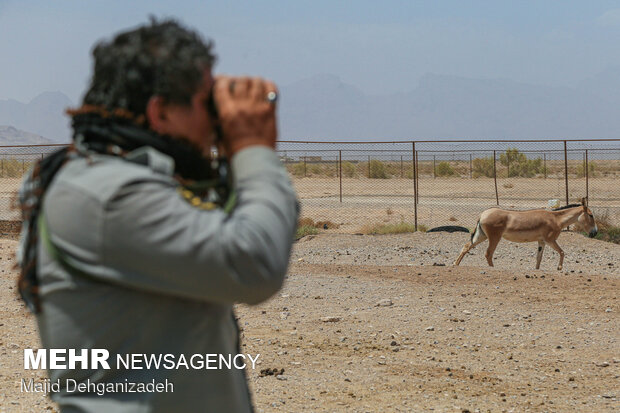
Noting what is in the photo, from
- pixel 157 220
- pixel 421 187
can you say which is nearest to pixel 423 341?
pixel 157 220

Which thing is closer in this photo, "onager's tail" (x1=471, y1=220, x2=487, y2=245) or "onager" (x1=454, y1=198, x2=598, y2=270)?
"onager" (x1=454, y1=198, x2=598, y2=270)

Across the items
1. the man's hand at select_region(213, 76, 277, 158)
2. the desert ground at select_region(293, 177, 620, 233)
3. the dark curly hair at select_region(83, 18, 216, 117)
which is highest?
the dark curly hair at select_region(83, 18, 216, 117)

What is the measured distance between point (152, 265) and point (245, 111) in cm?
37

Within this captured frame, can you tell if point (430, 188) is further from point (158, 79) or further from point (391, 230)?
point (158, 79)

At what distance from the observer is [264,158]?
1.73 meters

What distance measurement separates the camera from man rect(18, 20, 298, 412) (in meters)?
1.61

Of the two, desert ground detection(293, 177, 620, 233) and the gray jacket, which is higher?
the gray jacket

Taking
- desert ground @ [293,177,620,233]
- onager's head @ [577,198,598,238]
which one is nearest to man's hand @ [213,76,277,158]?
onager's head @ [577,198,598,238]

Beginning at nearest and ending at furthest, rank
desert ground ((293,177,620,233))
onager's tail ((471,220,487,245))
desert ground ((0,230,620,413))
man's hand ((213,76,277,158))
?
man's hand ((213,76,277,158)) → desert ground ((0,230,620,413)) → onager's tail ((471,220,487,245)) → desert ground ((293,177,620,233))

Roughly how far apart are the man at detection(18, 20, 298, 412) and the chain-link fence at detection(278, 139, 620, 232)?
1853cm

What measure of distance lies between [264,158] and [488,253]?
14433 mm

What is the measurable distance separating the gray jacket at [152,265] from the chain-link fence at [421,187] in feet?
55.9

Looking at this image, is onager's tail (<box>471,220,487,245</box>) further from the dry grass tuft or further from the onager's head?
the dry grass tuft

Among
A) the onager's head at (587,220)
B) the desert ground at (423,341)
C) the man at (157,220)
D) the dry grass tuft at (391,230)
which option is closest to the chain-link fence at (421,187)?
the dry grass tuft at (391,230)
